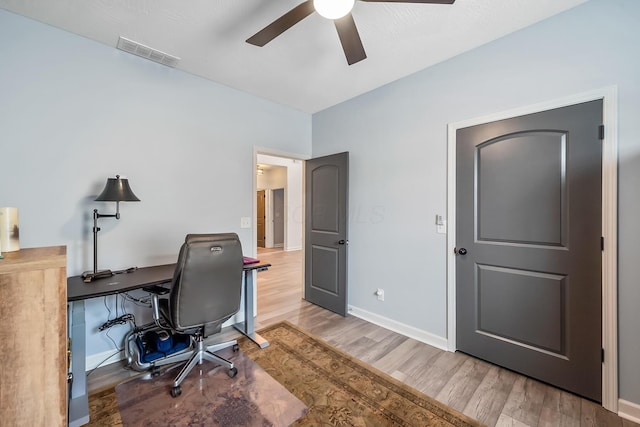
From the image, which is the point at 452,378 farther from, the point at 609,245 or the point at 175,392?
the point at 175,392

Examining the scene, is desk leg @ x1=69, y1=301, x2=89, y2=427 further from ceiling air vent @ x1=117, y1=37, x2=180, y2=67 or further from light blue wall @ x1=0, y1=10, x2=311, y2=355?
ceiling air vent @ x1=117, y1=37, x2=180, y2=67

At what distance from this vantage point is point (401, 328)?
278 cm

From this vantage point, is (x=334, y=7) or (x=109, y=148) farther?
(x=109, y=148)

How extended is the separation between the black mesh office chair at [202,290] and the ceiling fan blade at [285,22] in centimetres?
137

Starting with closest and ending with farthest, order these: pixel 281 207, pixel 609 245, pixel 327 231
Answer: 1. pixel 609 245
2. pixel 327 231
3. pixel 281 207

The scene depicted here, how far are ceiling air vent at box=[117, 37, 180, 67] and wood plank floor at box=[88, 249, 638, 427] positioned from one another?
2743 mm

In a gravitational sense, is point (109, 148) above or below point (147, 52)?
below

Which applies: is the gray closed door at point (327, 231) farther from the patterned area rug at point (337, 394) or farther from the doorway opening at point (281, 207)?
the doorway opening at point (281, 207)

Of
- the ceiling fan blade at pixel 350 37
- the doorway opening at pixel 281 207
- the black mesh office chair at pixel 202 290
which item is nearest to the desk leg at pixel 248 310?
the black mesh office chair at pixel 202 290

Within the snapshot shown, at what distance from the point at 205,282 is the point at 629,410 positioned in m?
2.89

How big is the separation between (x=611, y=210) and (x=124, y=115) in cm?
381

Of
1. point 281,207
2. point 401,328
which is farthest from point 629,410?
point 281,207

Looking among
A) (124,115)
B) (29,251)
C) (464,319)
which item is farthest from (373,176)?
(29,251)

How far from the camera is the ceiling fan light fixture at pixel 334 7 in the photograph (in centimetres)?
138
